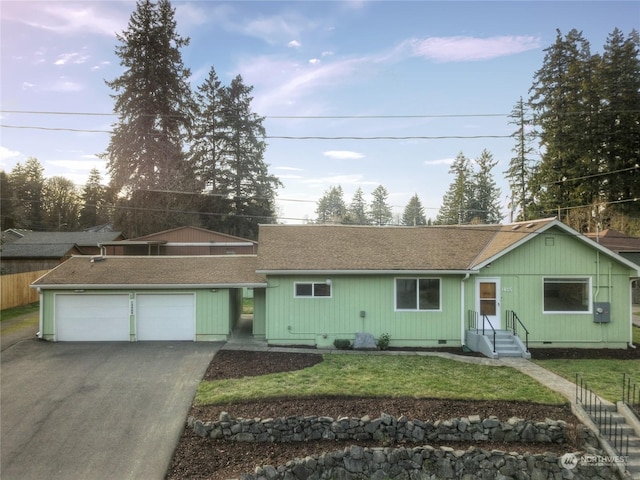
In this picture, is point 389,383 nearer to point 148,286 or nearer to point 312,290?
point 312,290

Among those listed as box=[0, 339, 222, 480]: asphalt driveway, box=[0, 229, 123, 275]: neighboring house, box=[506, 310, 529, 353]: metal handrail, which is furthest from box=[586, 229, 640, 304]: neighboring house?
box=[0, 229, 123, 275]: neighboring house

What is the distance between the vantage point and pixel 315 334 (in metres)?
13.6

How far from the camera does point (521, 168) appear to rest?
37.2m

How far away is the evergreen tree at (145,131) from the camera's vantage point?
3394cm

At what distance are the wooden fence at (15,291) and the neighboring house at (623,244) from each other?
120 feet

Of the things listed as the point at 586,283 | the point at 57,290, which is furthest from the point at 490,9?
the point at 57,290

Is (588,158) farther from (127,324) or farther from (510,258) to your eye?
(127,324)

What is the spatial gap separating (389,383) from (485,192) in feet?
147

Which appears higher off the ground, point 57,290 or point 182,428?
point 57,290

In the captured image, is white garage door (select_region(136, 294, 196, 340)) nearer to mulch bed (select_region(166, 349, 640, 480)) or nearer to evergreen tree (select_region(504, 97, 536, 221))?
mulch bed (select_region(166, 349, 640, 480))

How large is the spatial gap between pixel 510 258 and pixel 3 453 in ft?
49.0

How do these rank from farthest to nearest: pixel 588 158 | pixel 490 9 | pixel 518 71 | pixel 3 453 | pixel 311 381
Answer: pixel 588 158 < pixel 518 71 < pixel 490 9 < pixel 311 381 < pixel 3 453

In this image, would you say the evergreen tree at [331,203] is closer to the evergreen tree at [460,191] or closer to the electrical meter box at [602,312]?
the evergreen tree at [460,191]

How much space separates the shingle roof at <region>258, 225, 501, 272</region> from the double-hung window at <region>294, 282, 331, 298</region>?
2.31 feet
